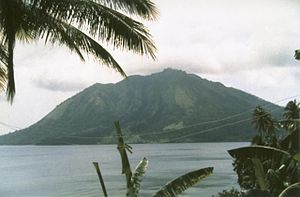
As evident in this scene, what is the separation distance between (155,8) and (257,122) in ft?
110

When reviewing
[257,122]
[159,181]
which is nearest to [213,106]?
[159,181]

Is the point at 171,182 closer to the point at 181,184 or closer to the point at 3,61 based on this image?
the point at 181,184

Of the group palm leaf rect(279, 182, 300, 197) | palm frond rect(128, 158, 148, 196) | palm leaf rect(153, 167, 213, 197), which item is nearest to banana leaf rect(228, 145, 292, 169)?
palm leaf rect(279, 182, 300, 197)

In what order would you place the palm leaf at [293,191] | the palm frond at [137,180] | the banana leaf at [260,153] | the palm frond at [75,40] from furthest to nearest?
1. the palm frond at [75,40]
2. the palm frond at [137,180]
3. the banana leaf at [260,153]
4. the palm leaf at [293,191]

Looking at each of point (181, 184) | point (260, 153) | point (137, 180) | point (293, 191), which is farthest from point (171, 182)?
point (293, 191)

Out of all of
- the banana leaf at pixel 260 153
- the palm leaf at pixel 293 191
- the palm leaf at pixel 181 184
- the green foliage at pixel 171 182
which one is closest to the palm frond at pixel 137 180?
the green foliage at pixel 171 182

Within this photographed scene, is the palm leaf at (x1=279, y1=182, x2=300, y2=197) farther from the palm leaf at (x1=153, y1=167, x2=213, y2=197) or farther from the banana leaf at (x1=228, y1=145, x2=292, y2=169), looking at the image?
the palm leaf at (x1=153, y1=167, x2=213, y2=197)

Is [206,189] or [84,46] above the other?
[84,46]

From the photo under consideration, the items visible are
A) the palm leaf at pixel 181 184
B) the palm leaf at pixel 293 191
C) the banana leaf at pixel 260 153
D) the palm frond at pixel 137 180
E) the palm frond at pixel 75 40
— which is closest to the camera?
the palm leaf at pixel 293 191

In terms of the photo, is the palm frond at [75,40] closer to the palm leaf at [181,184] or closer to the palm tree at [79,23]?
the palm tree at [79,23]

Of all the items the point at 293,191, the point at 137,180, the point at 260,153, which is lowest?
the point at 137,180

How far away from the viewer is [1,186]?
237 ft

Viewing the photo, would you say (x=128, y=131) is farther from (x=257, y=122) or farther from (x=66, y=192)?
(x=257, y=122)

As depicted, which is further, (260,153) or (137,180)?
(137,180)
